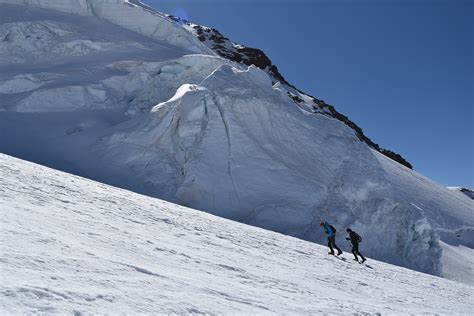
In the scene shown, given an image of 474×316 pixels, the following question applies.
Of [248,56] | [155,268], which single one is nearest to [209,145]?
[155,268]

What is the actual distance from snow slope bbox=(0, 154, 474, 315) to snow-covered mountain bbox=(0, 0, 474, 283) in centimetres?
700

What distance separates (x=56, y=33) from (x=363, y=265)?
101ft

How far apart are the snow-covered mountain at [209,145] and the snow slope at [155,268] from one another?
700 cm

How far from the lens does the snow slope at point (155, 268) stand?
445 cm

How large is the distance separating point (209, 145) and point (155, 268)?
15.7m

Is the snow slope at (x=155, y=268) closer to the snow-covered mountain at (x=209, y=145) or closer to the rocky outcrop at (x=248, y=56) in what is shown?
the snow-covered mountain at (x=209, y=145)

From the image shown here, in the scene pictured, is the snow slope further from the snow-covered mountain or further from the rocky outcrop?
the rocky outcrop

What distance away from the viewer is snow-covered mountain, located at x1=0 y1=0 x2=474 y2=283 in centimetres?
2047

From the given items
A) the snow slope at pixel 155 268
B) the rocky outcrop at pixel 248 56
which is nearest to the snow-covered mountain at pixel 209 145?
the snow slope at pixel 155 268

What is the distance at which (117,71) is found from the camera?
101 ft

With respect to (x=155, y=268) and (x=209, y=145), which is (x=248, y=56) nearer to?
(x=209, y=145)

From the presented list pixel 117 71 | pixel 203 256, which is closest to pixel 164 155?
pixel 117 71

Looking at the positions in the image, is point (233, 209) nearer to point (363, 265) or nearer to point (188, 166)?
point (188, 166)

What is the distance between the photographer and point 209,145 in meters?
21.8
